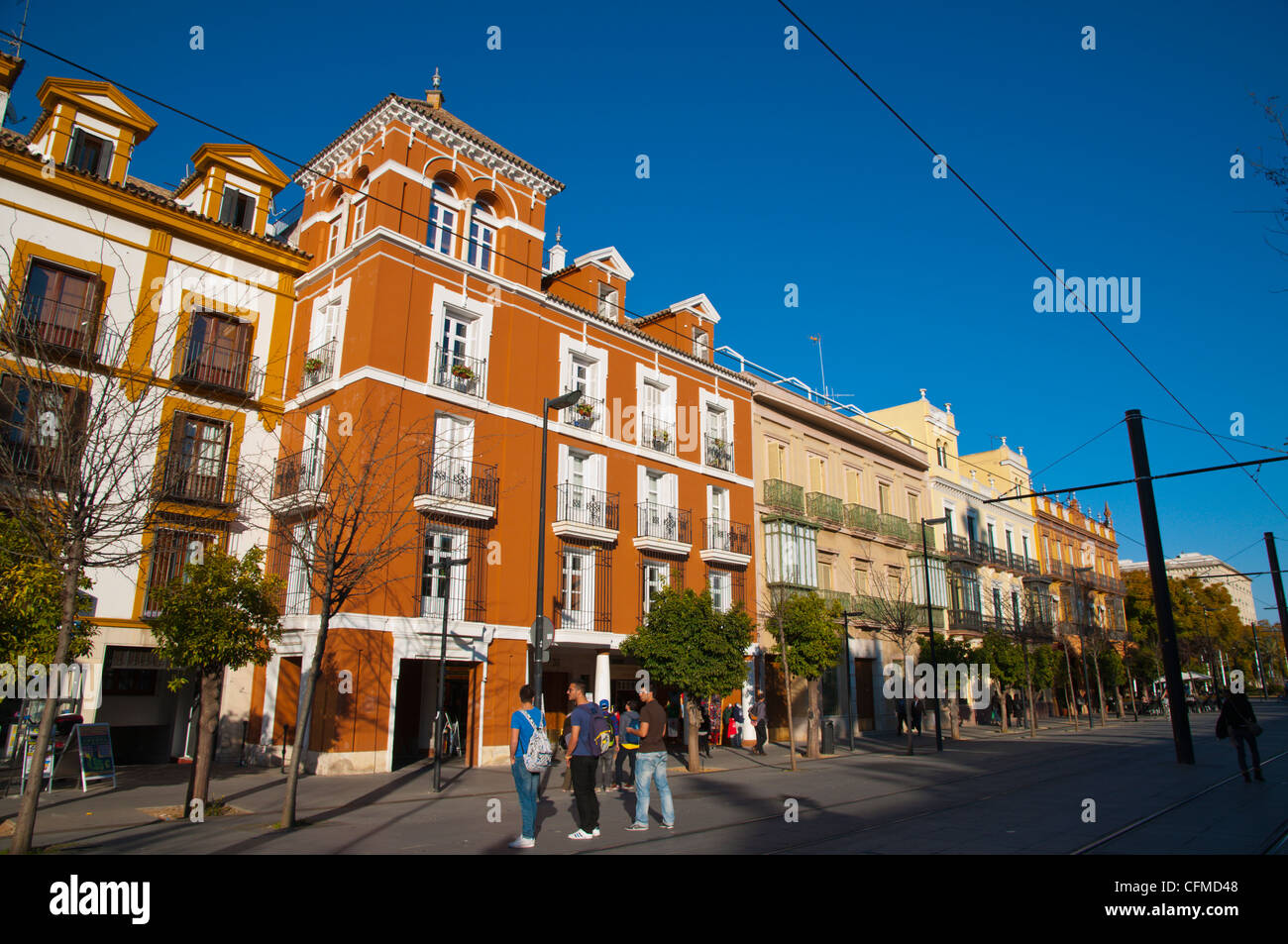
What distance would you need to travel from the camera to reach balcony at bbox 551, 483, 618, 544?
22312 millimetres

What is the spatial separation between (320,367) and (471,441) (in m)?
4.23

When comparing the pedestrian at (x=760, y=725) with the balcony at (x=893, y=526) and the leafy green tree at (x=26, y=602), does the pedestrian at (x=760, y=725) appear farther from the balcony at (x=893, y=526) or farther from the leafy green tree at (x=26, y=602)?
the leafy green tree at (x=26, y=602)

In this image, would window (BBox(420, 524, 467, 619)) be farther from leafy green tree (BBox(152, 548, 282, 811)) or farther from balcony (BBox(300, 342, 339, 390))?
leafy green tree (BBox(152, 548, 282, 811))

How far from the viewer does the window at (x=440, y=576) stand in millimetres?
19188

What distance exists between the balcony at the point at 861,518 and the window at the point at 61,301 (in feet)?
86.6

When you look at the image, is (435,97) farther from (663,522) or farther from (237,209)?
(663,522)

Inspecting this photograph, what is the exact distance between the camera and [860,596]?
32.8 m

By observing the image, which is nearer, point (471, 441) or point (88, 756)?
point (88, 756)

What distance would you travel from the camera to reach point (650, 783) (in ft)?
34.0

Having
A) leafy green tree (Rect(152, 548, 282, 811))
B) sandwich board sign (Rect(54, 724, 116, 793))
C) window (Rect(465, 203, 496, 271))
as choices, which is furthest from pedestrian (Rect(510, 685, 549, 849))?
window (Rect(465, 203, 496, 271))

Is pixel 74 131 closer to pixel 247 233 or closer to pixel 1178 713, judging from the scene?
pixel 247 233

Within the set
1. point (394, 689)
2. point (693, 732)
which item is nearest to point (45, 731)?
point (394, 689)
